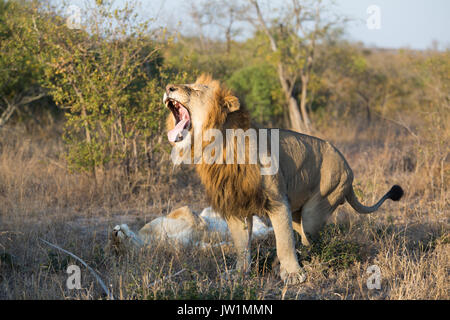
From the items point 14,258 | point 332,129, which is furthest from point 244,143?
point 332,129

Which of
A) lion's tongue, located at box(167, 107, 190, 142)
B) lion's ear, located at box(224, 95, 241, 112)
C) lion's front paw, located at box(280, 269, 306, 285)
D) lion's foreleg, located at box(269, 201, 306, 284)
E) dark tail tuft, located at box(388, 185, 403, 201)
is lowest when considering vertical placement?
lion's front paw, located at box(280, 269, 306, 285)

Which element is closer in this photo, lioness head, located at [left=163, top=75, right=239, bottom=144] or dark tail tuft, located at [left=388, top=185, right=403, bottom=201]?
lioness head, located at [left=163, top=75, right=239, bottom=144]

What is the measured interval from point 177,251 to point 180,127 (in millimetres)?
1376

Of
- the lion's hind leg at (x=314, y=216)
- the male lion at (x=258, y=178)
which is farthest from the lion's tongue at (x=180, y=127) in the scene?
the lion's hind leg at (x=314, y=216)

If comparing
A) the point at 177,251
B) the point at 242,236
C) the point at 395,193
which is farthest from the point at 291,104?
the point at 242,236

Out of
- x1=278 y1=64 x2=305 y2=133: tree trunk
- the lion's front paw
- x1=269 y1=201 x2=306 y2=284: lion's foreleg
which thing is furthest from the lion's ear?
x1=278 y1=64 x2=305 y2=133: tree trunk

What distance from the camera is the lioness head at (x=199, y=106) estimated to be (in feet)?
11.8

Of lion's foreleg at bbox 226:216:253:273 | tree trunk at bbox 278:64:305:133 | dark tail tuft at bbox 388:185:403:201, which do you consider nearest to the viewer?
lion's foreleg at bbox 226:216:253:273

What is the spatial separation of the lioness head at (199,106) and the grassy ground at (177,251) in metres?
1.08

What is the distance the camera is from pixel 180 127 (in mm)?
3646

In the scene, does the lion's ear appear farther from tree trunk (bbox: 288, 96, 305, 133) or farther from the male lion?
tree trunk (bbox: 288, 96, 305, 133)

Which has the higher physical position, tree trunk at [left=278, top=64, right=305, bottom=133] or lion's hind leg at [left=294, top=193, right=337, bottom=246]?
tree trunk at [left=278, top=64, right=305, bottom=133]

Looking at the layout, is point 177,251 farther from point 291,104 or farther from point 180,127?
point 291,104

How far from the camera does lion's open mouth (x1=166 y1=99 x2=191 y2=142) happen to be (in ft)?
11.8
